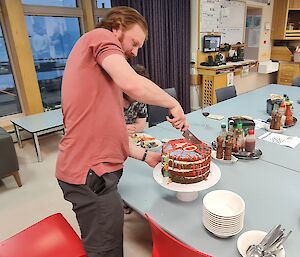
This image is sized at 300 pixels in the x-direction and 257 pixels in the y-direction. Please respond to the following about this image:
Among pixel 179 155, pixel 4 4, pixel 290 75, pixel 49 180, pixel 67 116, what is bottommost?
pixel 49 180

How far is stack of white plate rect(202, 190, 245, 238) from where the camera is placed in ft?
3.03

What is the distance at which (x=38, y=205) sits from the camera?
2287 millimetres

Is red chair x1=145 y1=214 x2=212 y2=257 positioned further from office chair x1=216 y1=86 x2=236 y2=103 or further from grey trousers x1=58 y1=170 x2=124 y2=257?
office chair x1=216 y1=86 x2=236 y2=103

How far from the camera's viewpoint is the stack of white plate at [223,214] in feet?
3.03

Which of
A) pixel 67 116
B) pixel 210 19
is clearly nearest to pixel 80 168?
pixel 67 116

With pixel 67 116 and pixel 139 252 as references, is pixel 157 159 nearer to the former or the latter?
pixel 67 116

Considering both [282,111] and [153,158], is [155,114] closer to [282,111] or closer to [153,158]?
[282,111]

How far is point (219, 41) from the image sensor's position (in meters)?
4.64

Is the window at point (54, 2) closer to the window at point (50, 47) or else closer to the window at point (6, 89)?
the window at point (50, 47)

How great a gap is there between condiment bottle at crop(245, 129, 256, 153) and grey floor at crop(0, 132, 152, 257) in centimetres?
86

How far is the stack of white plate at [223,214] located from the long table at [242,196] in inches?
1.4

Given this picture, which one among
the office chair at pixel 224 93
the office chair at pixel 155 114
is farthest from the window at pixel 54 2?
the office chair at pixel 224 93

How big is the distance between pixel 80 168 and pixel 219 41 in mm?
4346

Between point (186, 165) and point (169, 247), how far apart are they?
0.35 m
